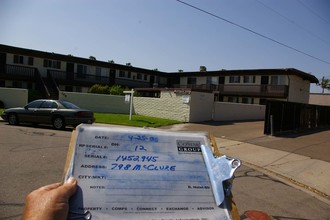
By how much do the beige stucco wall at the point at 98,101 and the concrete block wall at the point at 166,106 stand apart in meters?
1.75

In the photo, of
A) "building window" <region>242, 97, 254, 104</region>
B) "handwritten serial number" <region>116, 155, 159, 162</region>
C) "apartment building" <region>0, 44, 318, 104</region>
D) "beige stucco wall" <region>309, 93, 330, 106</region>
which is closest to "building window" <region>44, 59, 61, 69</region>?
"apartment building" <region>0, 44, 318, 104</region>

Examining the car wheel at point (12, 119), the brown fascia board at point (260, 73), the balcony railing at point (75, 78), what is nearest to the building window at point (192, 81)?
the brown fascia board at point (260, 73)

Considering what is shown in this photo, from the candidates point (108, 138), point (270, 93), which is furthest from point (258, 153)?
point (270, 93)

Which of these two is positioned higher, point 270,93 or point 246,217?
point 270,93

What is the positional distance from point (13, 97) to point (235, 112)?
1771cm

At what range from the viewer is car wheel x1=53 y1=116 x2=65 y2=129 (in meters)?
15.8

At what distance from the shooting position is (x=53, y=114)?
15.9 m

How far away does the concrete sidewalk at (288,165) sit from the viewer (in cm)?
867

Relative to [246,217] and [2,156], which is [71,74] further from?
[246,217]

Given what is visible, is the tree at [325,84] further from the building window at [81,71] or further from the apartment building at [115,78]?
the building window at [81,71]

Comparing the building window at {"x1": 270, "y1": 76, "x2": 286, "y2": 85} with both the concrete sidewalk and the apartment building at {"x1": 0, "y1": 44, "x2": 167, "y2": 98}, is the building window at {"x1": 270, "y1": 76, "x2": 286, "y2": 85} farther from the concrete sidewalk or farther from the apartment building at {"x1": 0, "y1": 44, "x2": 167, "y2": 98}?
the concrete sidewalk

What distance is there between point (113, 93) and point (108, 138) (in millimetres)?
31504

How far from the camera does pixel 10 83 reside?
35.4 metres

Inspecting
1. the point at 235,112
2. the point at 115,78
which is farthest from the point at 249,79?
the point at 115,78
